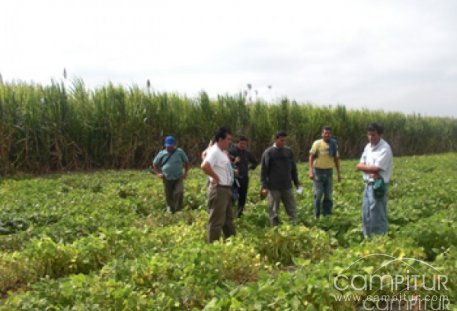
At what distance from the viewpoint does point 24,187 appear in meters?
13.4

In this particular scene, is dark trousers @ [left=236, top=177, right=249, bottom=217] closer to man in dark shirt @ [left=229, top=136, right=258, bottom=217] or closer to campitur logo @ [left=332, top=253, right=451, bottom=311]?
man in dark shirt @ [left=229, top=136, right=258, bottom=217]

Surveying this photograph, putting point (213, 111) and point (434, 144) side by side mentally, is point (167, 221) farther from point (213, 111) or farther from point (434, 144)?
point (434, 144)

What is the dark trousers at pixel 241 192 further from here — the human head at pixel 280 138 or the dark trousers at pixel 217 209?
the dark trousers at pixel 217 209

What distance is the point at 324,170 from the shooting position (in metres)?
9.84

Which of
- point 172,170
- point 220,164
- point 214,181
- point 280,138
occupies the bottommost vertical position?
point 172,170

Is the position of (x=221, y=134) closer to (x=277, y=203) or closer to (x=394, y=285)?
(x=277, y=203)

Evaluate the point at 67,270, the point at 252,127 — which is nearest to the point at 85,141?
the point at 252,127

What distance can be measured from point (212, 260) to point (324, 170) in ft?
16.3

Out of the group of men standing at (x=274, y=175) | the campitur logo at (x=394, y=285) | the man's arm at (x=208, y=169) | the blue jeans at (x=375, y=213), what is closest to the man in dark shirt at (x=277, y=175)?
the group of men standing at (x=274, y=175)

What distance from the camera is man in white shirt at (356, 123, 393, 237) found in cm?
711

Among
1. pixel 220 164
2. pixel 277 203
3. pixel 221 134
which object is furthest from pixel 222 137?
pixel 277 203

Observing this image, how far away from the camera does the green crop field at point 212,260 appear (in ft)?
14.7

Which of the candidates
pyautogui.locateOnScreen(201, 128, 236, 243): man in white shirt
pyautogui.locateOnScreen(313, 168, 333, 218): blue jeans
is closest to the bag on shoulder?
pyautogui.locateOnScreen(201, 128, 236, 243): man in white shirt

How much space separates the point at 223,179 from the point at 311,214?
345cm
